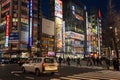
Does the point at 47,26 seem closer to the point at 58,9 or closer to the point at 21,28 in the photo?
the point at 58,9

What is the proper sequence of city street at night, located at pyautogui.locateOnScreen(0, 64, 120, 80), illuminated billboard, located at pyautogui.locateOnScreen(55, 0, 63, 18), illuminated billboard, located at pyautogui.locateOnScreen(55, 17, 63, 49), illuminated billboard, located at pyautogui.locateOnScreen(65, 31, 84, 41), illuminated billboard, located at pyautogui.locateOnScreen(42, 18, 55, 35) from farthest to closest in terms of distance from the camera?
illuminated billboard, located at pyautogui.locateOnScreen(65, 31, 84, 41) < illuminated billboard, located at pyautogui.locateOnScreen(55, 0, 63, 18) < illuminated billboard, located at pyautogui.locateOnScreen(55, 17, 63, 49) < illuminated billboard, located at pyautogui.locateOnScreen(42, 18, 55, 35) < city street at night, located at pyautogui.locateOnScreen(0, 64, 120, 80)

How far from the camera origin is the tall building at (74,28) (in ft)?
395

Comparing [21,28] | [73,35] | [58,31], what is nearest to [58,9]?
[58,31]

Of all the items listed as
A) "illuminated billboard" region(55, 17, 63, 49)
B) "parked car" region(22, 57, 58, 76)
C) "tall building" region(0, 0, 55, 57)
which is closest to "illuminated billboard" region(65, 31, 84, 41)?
"illuminated billboard" region(55, 17, 63, 49)

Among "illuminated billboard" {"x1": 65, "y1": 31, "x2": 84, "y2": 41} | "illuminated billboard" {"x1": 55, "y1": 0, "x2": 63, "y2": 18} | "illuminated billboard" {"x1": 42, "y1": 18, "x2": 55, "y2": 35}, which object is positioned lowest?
"illuminated billboard" {"x1": 65, "y1": 31, "x2": 84, "y2": 41}

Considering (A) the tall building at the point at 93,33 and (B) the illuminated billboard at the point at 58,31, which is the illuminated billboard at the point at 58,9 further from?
(A) the tall building at the point at 93,33

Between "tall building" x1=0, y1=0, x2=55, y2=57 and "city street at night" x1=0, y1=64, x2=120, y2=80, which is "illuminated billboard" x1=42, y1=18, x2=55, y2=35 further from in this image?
"city street at night" x1=0, y1=64, x2=120, y2=80

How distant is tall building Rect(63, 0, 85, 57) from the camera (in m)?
120

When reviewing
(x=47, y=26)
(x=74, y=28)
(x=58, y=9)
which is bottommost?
(x=47, y=26)

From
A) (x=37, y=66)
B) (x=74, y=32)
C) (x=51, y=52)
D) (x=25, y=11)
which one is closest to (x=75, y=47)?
(x=74, y=32)

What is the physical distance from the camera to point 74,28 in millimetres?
126062

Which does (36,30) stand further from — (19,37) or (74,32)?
(74,32)

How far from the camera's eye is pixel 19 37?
9112 centimetres

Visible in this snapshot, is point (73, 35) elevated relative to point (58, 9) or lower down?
lower down
